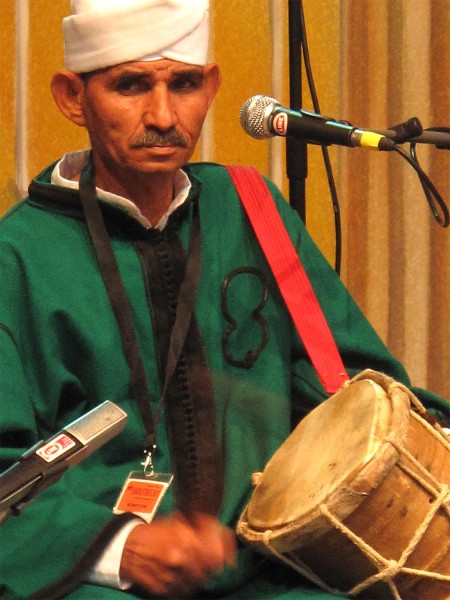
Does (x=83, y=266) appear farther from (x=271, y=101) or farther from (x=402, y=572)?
Answer: (x=402, y=572)

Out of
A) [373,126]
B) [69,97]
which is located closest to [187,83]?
[69,97]

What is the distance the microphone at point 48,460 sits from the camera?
1.20 metres

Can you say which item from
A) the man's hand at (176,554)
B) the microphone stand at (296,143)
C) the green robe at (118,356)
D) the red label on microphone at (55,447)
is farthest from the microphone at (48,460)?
the microphone stand at (296,143)

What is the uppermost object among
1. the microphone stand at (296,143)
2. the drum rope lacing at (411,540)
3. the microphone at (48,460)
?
the microphone stand at (296,143)

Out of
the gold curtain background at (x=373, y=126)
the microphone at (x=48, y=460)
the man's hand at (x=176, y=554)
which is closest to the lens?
the microphone at (x=48, y=460)

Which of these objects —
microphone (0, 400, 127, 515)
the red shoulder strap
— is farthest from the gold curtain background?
microphone (0, 400, 127, 515)

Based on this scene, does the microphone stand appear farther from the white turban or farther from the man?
the white turban

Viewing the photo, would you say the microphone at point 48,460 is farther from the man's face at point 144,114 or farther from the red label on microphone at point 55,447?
the man's face at point 144,114

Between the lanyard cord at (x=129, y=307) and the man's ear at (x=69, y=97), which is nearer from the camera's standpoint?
the lanyard cord at (x=129, y=307)

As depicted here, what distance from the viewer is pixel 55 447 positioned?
1227 millimetres

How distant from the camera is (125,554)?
162 centimetres

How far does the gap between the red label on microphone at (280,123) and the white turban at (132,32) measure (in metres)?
0.23

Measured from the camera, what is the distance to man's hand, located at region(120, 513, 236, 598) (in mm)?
1471

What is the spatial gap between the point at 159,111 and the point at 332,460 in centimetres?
64
